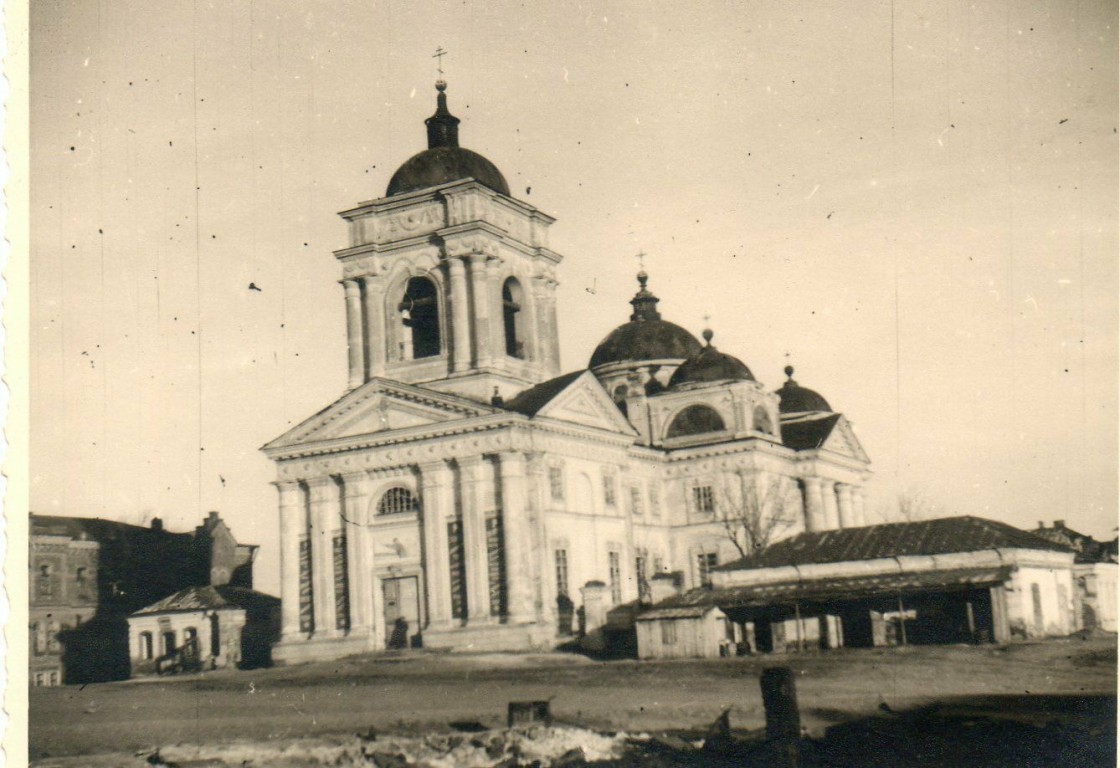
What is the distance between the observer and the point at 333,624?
38875 millimetres

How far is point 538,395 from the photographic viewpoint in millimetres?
38875

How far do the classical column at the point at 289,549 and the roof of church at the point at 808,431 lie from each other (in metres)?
17.4

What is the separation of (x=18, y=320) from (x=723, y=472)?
32.4 meters

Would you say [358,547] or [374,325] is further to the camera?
[374,325]

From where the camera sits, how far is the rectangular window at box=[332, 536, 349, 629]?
39.0m

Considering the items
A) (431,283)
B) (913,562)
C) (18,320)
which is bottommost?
(913,562)

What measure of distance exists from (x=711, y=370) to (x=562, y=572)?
36.3ft

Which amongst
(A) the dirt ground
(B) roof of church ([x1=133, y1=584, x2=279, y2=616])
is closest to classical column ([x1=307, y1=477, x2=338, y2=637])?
(B) roof of church ([x1=133, y1=584, x2=279, y2=616])

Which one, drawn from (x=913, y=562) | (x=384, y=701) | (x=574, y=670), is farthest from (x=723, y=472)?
(x=384, y=701)

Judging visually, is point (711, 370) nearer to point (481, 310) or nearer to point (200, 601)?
point (481, 310)

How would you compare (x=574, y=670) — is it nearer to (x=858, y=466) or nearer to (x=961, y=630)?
(x=961, y=630)

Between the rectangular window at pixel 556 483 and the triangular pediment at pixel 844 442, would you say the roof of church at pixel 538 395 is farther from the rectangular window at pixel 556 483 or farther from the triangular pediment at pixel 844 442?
the triangular pediment at pixel 844 442

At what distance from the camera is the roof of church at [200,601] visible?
132 ft

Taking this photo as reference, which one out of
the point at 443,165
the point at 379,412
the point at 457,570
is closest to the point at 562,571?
the point at 457,570
